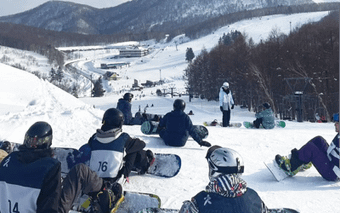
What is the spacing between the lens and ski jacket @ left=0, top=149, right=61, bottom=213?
2.55 meters

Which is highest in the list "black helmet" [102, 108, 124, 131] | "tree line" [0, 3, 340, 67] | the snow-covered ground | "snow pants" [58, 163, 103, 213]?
"tree line" [0, 3, 340, 67]

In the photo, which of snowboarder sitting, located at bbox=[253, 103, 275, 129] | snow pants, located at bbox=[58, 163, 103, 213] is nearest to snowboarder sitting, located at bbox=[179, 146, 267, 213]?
snow pants, located at bbox=[58, 163, 103, 213]

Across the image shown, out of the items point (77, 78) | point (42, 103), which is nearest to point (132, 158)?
point (42, 103)

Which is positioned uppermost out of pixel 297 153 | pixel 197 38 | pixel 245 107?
pixel 197 38

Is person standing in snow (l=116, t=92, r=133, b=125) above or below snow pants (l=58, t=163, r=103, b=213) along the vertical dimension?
above

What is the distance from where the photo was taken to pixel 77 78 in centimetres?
10044

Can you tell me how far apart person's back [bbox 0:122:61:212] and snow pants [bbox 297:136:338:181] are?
3460 millimetres

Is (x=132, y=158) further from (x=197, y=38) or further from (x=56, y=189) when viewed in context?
(x=197, y=38)

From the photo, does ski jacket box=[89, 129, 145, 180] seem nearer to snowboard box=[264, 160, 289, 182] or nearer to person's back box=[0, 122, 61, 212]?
person's back box=[0, 122, 61, 212]

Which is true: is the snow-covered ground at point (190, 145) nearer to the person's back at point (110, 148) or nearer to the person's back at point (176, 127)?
the person's back at point (176, 127)

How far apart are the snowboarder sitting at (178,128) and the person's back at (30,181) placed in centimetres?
410

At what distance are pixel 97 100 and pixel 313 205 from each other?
3865 centimetres

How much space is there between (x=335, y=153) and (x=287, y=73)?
1250 inches

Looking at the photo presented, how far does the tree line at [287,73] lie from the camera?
29.6 m
